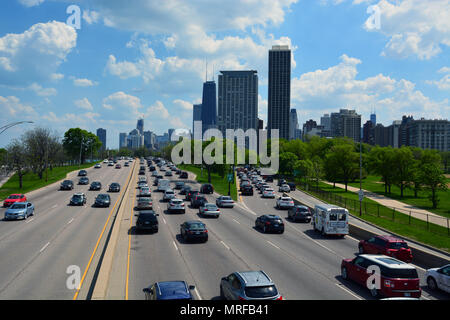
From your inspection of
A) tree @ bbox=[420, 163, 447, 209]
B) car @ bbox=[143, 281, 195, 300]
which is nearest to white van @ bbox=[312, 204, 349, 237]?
car @ bbox=[143, 281, 195, 300]

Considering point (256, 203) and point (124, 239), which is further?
point (256, 203)

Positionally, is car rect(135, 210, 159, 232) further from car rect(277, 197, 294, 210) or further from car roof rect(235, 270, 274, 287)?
car rect(277, 197, 294, 210)

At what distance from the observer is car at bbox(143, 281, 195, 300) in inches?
388

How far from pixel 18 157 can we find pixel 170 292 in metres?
70.6

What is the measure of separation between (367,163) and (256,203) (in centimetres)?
5222

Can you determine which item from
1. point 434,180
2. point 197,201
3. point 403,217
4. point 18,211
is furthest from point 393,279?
point 434,180

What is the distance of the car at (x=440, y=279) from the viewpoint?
14875 millimetres

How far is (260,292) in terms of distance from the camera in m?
10.9

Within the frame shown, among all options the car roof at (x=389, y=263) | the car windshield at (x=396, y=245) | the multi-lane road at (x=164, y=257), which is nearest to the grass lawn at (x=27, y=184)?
the multi-lane road at (x=164, y=257)

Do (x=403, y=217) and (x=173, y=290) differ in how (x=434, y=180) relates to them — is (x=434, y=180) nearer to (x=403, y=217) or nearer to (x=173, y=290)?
(x=403, y=217)

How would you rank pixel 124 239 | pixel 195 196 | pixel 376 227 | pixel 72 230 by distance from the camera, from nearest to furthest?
pixel 124 239
pixel 72 230
pixel 376 227
pixel 195 196
